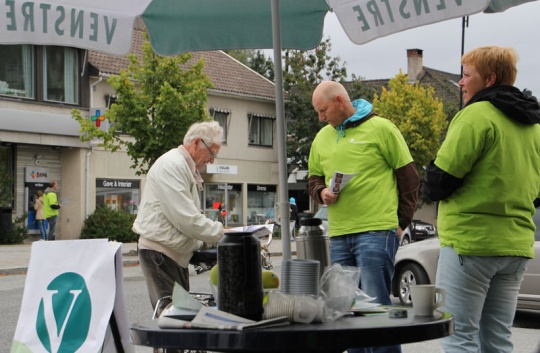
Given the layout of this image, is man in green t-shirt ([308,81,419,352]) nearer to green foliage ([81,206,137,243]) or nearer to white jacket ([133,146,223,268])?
white jacket ([133,146,223,268])

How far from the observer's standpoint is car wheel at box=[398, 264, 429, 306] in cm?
1187

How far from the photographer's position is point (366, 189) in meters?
5.43

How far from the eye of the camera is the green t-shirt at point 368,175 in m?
5.41

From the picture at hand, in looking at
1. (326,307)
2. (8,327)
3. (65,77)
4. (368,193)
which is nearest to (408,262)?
(8,327)

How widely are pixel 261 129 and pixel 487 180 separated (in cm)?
3765

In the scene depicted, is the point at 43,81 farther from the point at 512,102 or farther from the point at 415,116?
the point at 512,102

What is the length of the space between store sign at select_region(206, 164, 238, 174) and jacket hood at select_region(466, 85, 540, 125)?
1309 inches

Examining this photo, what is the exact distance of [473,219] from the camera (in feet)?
13.8

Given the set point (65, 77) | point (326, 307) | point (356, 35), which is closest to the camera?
point (326, 307)

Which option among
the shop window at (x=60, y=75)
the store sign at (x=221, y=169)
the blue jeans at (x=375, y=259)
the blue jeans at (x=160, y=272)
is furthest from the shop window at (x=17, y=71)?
the blue jeans at (x=375, y=259)

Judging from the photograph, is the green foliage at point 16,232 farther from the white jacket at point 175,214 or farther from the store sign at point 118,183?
the white jacket at point 175,214

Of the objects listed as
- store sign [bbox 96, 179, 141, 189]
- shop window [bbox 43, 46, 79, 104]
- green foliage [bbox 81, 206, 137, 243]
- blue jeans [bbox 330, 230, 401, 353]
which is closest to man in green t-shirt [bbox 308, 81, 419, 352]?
blue jeans [bbox 330, 230, 401, 353]

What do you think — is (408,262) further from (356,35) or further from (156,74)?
(156,74)

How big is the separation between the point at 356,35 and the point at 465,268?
153 cm
